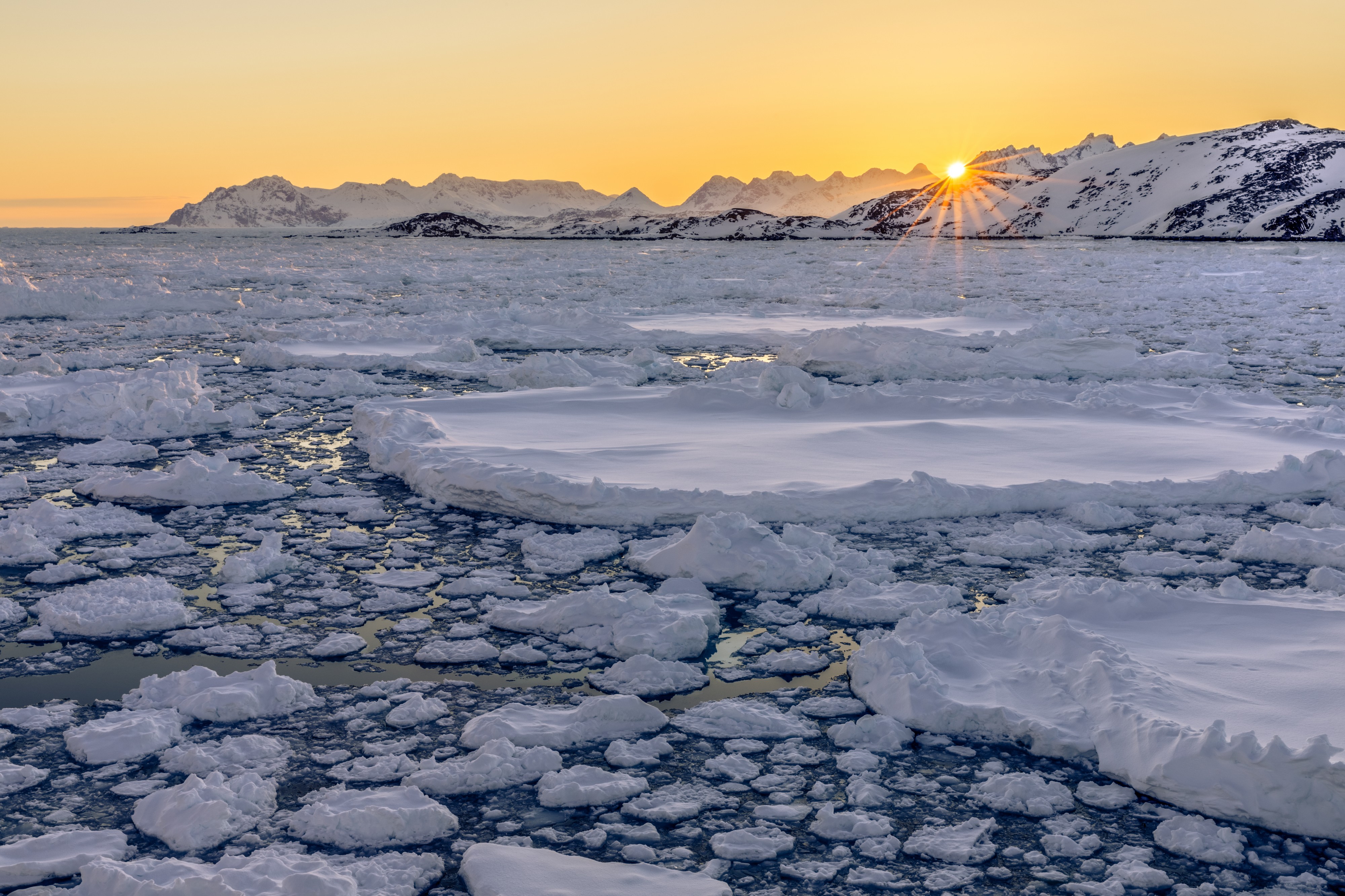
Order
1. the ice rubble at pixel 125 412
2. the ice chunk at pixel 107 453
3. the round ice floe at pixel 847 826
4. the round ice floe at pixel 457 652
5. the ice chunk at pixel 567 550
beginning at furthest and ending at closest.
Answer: the ice rubble at pixel 125 412 → the ice chunk at pixel 107 453 → the ice chunk at pixel 567 550 → the round ice floe at pixel 457 652 → the round ice floe at pixel 847 826

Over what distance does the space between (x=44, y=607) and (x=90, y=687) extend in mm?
944

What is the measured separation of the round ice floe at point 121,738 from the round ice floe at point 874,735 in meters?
2.45

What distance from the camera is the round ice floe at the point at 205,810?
2982 mm

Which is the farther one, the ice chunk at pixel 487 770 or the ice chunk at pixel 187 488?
the ice chunk at pixel 187 488

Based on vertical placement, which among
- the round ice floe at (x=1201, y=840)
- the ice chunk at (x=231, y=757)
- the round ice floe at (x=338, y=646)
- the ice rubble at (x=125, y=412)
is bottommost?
the round ice floe at (x=1201, y=840)

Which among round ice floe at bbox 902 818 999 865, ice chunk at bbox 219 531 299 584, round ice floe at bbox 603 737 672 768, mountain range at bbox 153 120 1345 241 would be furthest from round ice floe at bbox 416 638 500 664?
mountain range at bbox 153 120 1345 241

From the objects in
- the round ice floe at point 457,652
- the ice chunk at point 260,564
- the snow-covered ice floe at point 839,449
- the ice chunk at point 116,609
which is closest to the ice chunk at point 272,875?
the round ice floe at point 457,652

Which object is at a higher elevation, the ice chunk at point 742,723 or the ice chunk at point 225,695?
the ice chunk at point 225,695

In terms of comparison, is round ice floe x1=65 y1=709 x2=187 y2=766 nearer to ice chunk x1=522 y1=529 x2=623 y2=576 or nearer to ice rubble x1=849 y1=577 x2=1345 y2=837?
ice chunk x1=522 y1=529 x2=623 y2=576

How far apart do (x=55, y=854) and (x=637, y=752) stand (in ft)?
5.93

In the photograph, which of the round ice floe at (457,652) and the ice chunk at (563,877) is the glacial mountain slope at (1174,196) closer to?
the round ice floe at (457,652)

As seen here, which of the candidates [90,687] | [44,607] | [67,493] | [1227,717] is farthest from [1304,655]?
[67,493]

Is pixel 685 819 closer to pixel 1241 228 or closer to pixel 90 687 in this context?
pixel 90 687

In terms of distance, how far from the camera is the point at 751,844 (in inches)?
117
